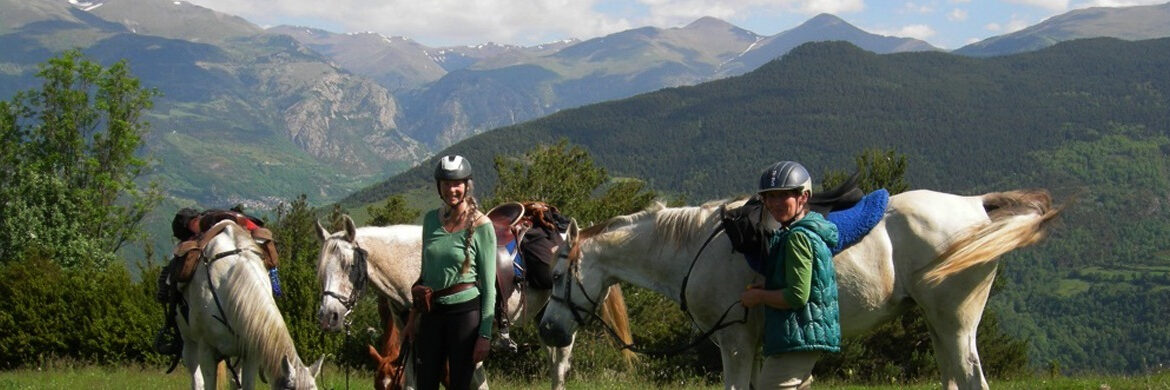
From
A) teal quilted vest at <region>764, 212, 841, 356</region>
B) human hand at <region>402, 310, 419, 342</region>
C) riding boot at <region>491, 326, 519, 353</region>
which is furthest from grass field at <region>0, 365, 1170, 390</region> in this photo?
teal quilted vest at <region>764, 212, 841, 356</region>

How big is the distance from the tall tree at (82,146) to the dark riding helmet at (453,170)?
4188 centimetres

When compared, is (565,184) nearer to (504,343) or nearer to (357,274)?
(357,274)

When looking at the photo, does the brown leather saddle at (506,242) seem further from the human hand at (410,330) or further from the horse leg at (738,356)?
the horse leg at (738,356)

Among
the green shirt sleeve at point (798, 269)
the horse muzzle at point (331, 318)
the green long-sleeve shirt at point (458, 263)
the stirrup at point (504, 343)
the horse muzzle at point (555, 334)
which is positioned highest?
the green shirt sleeve at point (798, 269)

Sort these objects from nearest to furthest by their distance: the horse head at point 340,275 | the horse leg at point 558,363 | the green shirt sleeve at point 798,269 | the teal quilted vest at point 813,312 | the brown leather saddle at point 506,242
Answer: the green shirt sleeve at point 798,269
the teal quilted vest at point 813,312
the horse head at point 340,275
the brown leather saddle at point 506,242
the horse leg at point 558,363

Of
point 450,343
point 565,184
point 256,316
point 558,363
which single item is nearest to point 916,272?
point 450,343

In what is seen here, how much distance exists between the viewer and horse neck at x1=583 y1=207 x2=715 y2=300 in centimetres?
790

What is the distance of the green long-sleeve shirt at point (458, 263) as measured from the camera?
6.26m

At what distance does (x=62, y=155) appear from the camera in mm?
46438

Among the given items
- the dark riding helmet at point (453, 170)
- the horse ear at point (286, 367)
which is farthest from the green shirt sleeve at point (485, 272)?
the horse ear at point (286, 367)

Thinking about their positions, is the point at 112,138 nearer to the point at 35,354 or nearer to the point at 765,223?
the point at 35,354

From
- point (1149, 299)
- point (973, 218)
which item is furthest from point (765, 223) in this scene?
point (1149, 299)

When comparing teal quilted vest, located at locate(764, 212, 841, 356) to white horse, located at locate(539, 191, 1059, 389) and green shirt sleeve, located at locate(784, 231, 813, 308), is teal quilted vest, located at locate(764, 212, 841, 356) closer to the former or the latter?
green shirt sleeve, located at locate(784, 231, 813, 308)

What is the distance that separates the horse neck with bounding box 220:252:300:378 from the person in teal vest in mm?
4333
